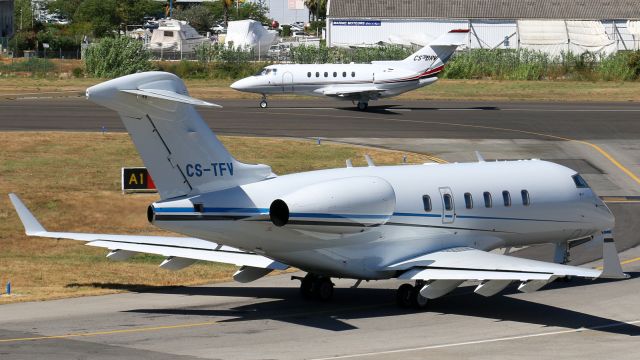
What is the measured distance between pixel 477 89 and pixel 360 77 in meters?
18.4

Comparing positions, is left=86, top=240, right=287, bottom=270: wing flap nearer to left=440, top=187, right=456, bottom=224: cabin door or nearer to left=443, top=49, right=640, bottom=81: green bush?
left=440, top=187, right=456, bottom=224: cabin door

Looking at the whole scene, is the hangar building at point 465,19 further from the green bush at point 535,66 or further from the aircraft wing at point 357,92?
the aircraft wing at point 357,92

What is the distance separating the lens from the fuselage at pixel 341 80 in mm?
71750

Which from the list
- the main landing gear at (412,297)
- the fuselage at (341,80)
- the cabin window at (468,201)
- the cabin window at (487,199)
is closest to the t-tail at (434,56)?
the fuselage at (341,80)

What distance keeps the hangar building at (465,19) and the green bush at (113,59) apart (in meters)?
28.5

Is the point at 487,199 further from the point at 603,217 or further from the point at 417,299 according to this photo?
the point at 603,217

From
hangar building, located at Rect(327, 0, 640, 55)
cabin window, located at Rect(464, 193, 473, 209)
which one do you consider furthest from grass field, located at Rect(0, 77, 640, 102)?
cabin window, located at Rect(464, 193, 473, 209)

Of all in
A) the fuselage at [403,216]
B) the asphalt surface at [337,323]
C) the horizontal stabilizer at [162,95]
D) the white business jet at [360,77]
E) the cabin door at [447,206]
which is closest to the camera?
the asphalt surface at [337,323]

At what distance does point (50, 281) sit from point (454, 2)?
317 feet

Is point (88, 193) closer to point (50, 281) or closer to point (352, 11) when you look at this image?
point (50, 281)

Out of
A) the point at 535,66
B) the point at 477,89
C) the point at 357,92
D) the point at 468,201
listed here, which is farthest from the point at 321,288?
the point at 535,66

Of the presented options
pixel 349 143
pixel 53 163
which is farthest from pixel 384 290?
pixel 349 143

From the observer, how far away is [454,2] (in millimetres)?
120688

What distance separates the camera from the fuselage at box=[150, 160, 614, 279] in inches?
902
